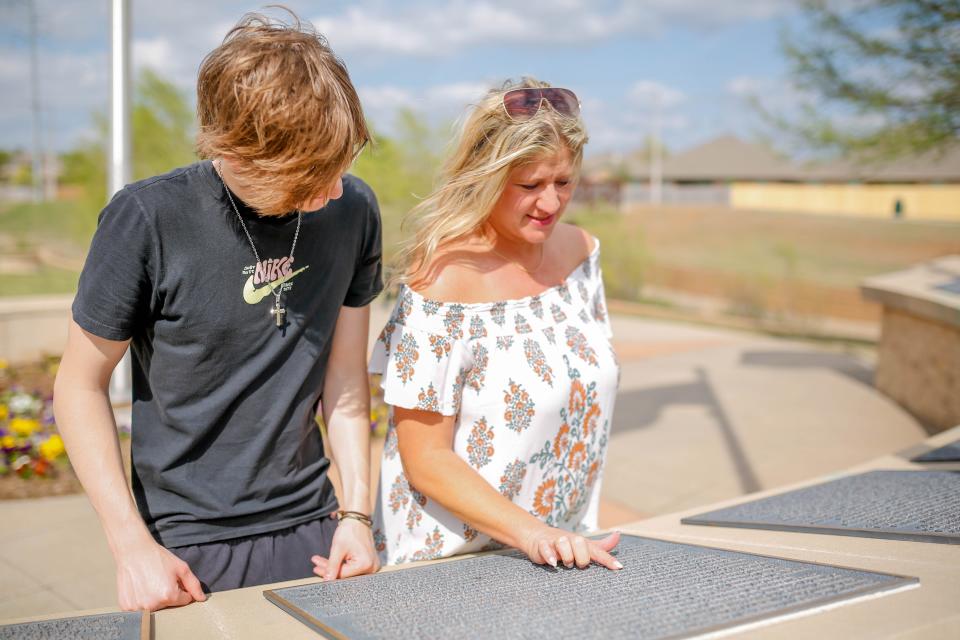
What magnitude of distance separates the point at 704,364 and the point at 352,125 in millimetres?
8719

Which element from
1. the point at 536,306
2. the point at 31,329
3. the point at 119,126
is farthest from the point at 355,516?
the point at 31,329

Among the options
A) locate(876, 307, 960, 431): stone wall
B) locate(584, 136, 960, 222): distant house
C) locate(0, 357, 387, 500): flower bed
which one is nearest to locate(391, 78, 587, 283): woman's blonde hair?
locate(0, 357, 387, 500): flower bed

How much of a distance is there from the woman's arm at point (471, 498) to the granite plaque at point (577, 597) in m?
0.05

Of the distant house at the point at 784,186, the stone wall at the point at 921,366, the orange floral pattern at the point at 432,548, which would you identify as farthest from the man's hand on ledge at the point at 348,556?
the distant house at the point at 784,186

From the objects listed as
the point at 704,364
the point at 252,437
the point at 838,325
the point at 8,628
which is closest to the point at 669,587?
the point at 252,437

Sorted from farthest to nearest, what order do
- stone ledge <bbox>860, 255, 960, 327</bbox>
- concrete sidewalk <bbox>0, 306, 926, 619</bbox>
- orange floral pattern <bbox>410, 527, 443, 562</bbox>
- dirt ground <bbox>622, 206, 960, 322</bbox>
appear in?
dirt ground <bbox>622, 206, 960, 322</bbox> → stone ledge <bbox>860, 255, 960, 327</bbox> → concrete sidewalk <bbox>0, 306, 926, 619</bbox> → orange floral pattern <bbox>410, 527, 443, 562</bbox>

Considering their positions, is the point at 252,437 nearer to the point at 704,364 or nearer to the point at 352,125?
the point at 352,125

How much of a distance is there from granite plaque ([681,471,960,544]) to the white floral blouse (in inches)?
19.5

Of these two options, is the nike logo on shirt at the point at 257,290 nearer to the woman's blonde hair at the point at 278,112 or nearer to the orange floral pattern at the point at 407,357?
the woman's blonde hair at the point at 278,112

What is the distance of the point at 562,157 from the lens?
7.38 ft

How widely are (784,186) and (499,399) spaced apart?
2030 inches

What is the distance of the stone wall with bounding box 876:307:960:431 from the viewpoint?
679 cm

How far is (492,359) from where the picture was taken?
7.12 ft

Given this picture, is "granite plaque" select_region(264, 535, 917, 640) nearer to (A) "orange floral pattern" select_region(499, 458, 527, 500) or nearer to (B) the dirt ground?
(A) "orange floral pattern" select_region(499, 458, 527, 500)
